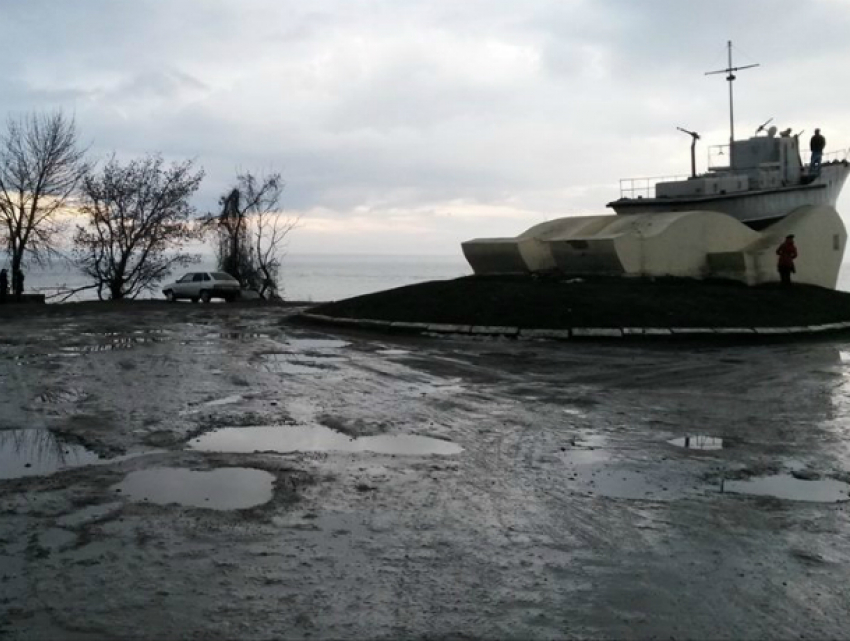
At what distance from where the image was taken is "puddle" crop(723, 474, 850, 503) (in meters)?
6.48

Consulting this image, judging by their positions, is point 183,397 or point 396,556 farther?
point 183,397

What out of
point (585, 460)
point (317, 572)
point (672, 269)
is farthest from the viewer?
point (672, 269)

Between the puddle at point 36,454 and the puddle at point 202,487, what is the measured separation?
2.48 feet

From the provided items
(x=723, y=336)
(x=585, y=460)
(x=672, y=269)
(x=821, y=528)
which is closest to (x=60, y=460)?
(x=585, y=460)

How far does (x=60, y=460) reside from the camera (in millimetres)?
7320

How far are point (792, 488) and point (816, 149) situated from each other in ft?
102

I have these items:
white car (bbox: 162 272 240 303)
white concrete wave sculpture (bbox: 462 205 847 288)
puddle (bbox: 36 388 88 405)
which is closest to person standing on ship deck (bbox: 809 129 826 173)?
white concrete wave sculpture (bbox: 462 205 847 288)

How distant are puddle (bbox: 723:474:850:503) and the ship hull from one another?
24893 millimetres

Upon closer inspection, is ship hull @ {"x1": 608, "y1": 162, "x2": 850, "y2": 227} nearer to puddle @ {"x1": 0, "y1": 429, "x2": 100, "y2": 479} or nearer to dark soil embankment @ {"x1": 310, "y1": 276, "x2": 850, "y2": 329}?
dark soil embankment @ {"x1": 310, "y1": 276, "x2": 850, "y2": 329}

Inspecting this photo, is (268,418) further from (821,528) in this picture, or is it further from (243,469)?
(821,528)

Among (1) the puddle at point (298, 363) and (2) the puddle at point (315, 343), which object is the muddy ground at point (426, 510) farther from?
(2) the puddle at point (315, 343)

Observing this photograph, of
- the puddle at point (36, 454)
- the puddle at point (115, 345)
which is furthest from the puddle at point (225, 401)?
the puddle at point (115, 345)

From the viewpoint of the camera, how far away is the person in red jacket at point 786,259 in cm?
2669

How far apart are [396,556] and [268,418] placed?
182 inches
